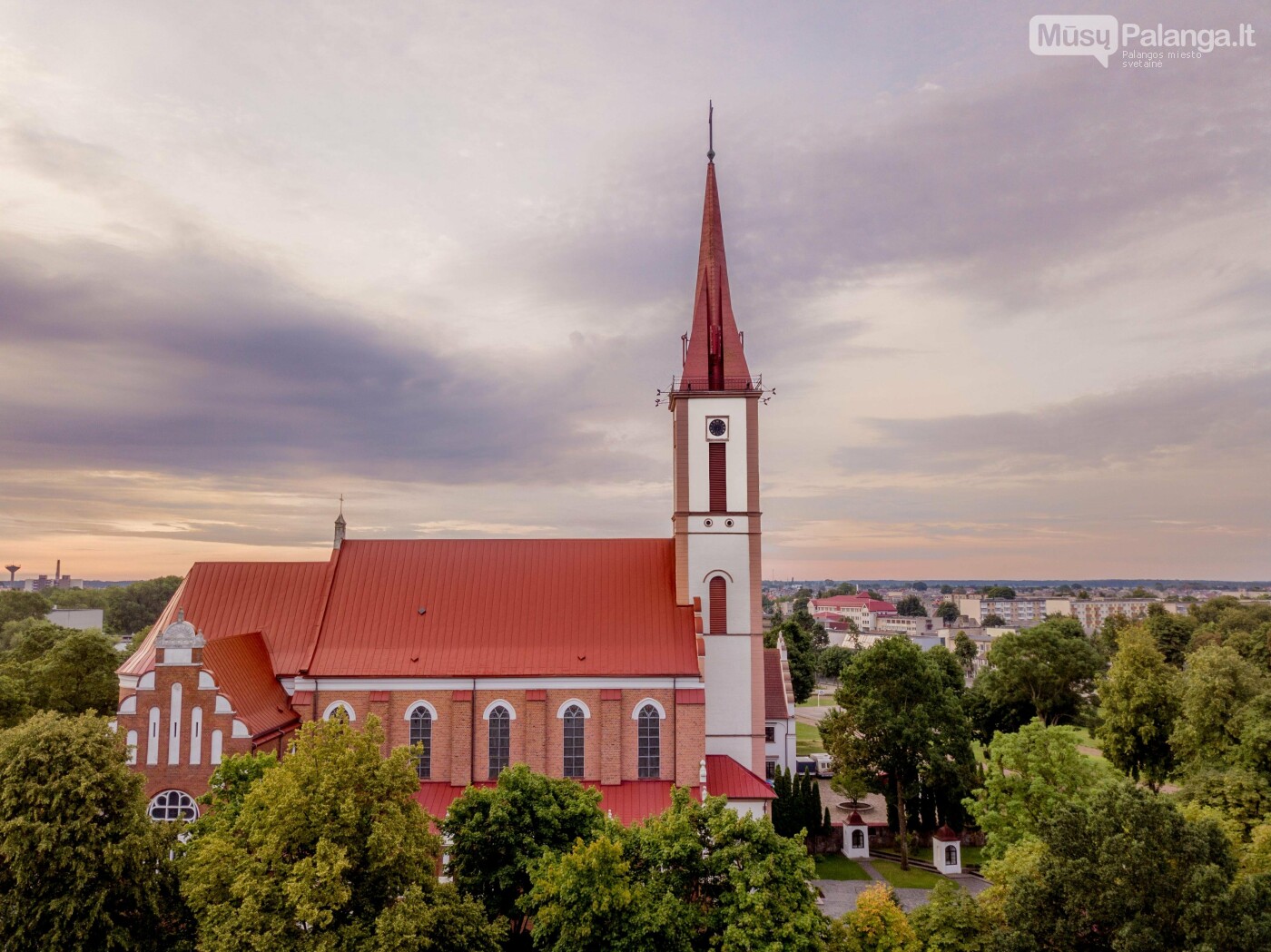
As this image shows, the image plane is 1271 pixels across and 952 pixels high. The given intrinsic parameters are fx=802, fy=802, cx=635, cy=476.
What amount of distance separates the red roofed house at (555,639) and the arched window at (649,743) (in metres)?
0.08

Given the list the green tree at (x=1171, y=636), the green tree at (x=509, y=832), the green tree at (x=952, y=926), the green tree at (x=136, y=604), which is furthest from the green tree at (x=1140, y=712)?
the green tree at (x=136, y=604)

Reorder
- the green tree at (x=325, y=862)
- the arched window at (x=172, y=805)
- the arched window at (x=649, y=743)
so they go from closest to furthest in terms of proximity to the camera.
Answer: the green tree at (x=325, y=862)
the arched window at (x=172, y=805)
the arched window at (x=649, y=743)

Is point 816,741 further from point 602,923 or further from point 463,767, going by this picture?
point 602,923

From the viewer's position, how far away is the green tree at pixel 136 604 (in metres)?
128

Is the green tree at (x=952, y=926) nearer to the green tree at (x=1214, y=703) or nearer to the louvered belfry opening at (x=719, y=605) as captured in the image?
the louvered belfry opening at (x=719, y=605)

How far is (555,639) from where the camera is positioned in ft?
120

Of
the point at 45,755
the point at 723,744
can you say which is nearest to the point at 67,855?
the point at 45,755

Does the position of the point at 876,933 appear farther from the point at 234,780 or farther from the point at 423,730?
the point at 423,730

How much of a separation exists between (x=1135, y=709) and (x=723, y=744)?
93.6 feet

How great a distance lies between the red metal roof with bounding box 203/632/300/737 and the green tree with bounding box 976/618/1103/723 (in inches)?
1950

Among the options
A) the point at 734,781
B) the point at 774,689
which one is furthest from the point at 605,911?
the point at 774,689

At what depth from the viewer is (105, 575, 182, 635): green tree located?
128 meters

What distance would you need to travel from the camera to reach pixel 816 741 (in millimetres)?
79375

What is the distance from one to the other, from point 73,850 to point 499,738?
17030mm
